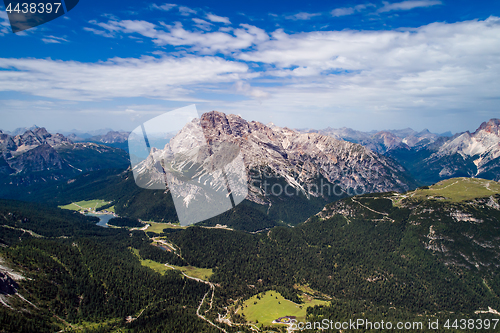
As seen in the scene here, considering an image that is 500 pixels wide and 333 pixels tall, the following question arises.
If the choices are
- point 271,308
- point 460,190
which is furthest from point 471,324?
point 460,190

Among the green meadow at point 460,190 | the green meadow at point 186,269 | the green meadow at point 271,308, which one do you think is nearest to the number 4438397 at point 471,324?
the green meadow at point 271,308

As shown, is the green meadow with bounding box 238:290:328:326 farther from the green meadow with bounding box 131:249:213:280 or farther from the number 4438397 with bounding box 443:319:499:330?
the number 4438397 with bounding box 443:319:499:330

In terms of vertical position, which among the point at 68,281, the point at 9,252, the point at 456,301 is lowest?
the point at 456,301

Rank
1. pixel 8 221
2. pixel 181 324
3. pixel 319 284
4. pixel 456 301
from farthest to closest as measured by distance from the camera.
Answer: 1. pixel 8 221
2. pixel 319 284
3. pixel 456 301
4. pixel 181 324

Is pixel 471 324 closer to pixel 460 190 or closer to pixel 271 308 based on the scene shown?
pixel 271 308

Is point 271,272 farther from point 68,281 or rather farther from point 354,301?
point 68,281

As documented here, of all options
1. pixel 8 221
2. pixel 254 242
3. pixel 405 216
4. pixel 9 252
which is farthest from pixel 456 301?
pixel 8 221

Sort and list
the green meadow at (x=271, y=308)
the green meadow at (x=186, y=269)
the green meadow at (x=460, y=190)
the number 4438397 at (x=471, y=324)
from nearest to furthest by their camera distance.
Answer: the green meadow at (x=271, y=308), the number 4438397 at (x=471, y=324), the green meadow at (x=186, y=269), the green meadow at (x=460, y=190)

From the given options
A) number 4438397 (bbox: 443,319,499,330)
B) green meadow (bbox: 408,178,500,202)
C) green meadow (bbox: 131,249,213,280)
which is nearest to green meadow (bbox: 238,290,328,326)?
green meadow (bbox: 131,249,213,280)

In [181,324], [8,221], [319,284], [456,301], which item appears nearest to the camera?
[181,324]

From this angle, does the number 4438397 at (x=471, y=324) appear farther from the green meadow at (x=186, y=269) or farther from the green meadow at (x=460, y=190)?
the green meadow at (x=186, y=269)

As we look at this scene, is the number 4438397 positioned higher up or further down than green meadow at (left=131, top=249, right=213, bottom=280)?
further down
